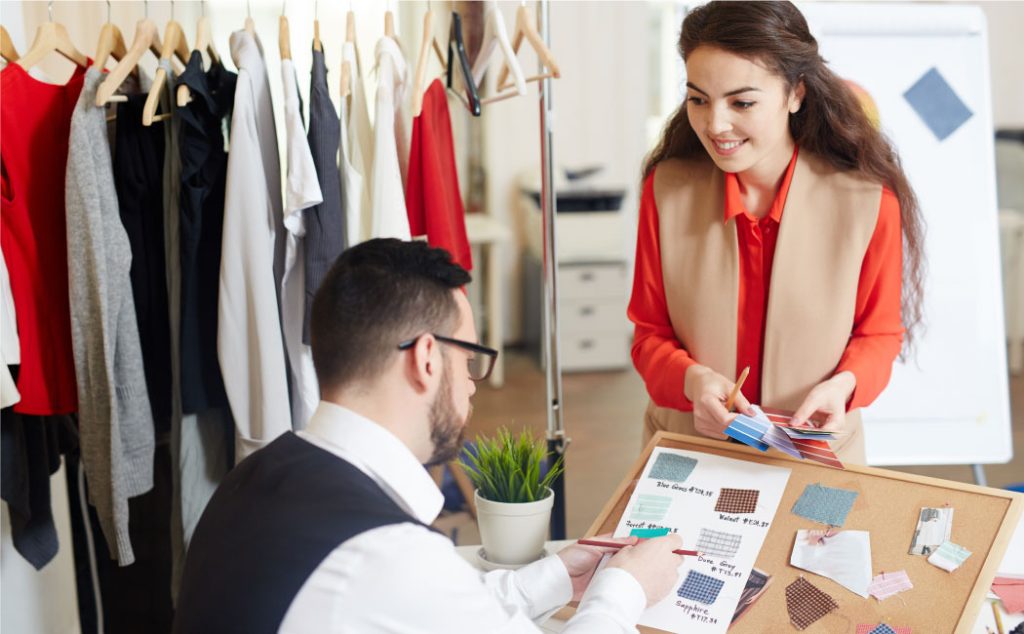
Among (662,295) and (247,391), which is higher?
(662,295)

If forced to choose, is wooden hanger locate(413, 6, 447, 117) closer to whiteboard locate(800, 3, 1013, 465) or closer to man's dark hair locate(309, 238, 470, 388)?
man's dark hair locate(309, 238, 470, 388)

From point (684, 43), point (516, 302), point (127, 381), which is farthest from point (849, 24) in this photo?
point (516, 302)

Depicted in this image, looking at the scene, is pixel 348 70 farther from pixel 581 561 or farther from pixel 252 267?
pixel 581 561

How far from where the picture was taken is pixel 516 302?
6051 mm

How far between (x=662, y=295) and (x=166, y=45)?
1.19 metres

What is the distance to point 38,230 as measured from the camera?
6.82 ft

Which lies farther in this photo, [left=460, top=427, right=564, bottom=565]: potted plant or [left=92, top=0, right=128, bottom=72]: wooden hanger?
[left=92, top=0, right=128, bottom=72]: wooden hanger

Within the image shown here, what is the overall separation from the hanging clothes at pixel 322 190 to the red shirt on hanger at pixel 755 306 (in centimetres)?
65

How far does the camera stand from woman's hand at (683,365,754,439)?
1625mm

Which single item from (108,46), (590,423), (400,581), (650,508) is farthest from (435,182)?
(590,423)

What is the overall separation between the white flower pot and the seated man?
178 mm

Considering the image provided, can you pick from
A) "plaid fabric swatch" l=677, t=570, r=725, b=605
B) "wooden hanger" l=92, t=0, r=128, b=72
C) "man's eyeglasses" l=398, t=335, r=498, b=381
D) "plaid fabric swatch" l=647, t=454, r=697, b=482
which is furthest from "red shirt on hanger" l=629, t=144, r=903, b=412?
"wooden hanger" l=92, t=0, r=128, b=72

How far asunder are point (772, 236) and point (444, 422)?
0.82m

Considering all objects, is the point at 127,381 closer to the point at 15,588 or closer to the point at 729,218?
the point at 15,588
